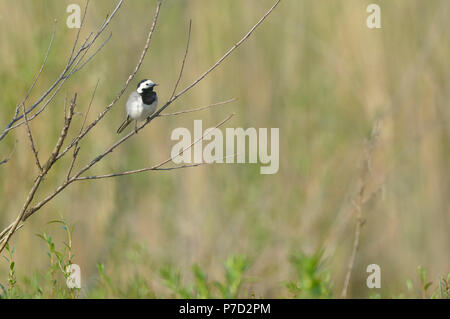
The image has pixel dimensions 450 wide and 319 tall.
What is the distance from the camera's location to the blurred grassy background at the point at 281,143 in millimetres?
3904

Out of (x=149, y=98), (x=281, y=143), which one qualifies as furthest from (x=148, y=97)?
(x=281, y=143)

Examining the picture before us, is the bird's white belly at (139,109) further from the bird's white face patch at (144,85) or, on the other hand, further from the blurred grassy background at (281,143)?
the blurred grassy background at (281,143)

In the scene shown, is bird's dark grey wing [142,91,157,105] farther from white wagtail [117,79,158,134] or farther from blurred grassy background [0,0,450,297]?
blurred grassy background [0,0,450,297]

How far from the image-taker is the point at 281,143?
13.7 ft

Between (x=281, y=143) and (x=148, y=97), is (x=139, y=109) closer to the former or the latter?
(x=148, y=97)

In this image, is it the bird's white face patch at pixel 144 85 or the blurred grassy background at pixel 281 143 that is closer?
the bird's white face patch at pixel 144 85

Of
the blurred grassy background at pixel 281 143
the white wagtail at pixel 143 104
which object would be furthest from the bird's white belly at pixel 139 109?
the blurred grassy background at pixel 281 143

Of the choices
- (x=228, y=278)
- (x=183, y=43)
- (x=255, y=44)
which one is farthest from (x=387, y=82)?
(x=228, y=278)

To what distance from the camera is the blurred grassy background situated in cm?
390

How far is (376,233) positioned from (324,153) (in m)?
0.68

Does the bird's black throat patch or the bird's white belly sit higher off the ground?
the bird's black throat patch

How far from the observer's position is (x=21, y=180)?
11.7 feet

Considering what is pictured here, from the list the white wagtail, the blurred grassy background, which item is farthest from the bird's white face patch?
the blurred grassy background
